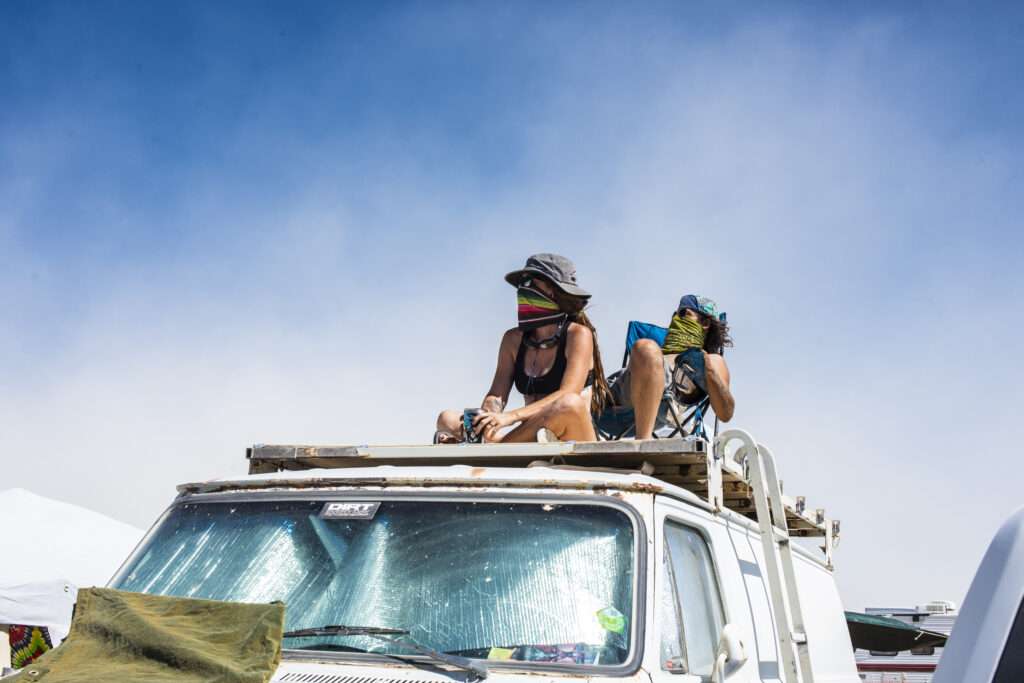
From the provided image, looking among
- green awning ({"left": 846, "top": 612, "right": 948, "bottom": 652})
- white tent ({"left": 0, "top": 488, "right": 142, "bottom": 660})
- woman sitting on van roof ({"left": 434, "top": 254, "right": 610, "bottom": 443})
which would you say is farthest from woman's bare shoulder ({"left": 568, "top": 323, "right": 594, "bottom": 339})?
white tent ({"left": 0, "top": 488, "right": 142, "bottom": 660})

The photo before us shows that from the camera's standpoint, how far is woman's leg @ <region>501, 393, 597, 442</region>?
16.3ft

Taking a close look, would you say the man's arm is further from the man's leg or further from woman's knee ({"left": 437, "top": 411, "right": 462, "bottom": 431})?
woman's knee ({"left": 437, "top": 411, "right": 462, "bottom": 431})

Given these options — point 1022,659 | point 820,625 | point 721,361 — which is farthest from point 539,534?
point 721,361

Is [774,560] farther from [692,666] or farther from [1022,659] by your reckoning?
[1022,659]

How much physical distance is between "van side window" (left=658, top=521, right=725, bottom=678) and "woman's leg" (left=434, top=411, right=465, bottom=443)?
5.41 ft

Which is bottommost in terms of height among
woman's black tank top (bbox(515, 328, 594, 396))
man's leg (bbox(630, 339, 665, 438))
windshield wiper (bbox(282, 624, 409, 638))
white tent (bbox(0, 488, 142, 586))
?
windshield wiper (bbox(282, 624, 409, 638))

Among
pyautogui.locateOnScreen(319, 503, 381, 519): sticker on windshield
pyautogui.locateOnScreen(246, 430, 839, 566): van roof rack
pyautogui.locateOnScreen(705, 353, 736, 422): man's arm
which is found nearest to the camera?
pyautogui.locateOnScreen(319, 503, 381, 519): sticker on windshield

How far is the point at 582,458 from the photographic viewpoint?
162 inches

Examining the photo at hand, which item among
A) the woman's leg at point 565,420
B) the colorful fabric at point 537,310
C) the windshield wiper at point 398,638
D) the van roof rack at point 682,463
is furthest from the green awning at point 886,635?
the windshield wiper at point 398,638

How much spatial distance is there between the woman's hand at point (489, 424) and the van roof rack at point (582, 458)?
0.51m

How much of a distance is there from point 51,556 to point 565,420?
9006 mm

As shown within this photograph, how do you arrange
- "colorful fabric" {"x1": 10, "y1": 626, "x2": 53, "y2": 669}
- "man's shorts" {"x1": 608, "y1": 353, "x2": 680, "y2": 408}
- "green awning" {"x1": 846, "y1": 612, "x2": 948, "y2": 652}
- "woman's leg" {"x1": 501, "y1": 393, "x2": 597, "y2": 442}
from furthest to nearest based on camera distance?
1. "colorful fabric" {"x1": 10, "y1": 626, "x2": 53, "y2": 669}
2. "green awning" {"x1": 846, "y1": 612, "x2": 948, "y2": 652}
3. "man's shorts" {"x1": 608, "y1": 353, "x2": 680, "y2": 408}
4. "woman's leg" {"x1": 501, "y1": 393, "x2": 597, "y2": 442}

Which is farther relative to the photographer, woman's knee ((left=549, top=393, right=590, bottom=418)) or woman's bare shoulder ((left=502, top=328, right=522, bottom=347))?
woman's bare shoulder ((left=502, top=328, right=522, bottom=347))

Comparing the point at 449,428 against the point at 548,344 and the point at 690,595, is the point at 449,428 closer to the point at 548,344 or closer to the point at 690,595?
the point at 548,344
